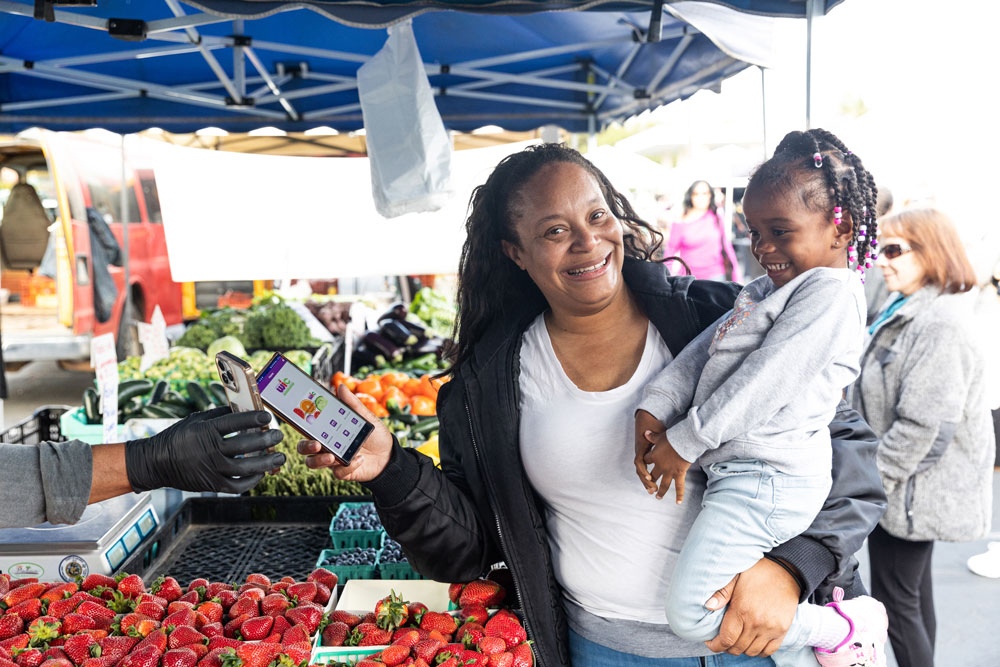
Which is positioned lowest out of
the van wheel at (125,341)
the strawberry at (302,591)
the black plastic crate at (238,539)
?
the van wheel at (125,341)

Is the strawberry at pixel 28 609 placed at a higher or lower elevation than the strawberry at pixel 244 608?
higher

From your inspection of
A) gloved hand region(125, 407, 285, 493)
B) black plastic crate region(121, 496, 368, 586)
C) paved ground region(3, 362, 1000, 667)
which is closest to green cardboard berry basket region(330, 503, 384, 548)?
black plastic crate region(121, 496, 368, 586)

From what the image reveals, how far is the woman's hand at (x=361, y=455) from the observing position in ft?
5.17

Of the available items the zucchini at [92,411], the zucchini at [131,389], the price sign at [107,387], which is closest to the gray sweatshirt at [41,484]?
the price sign at [107,387]

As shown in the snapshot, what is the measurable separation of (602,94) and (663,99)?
3.05 ft

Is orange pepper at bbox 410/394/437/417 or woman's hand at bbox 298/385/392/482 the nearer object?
woman's hand at bbox 298/385/392/482

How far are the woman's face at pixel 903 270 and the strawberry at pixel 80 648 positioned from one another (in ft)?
10.4

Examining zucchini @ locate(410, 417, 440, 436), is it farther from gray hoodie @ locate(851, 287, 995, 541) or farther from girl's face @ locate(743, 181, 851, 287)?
girl's face @ locate(743, 181, 851, 287)

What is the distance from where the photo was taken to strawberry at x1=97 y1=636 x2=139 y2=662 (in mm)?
1730

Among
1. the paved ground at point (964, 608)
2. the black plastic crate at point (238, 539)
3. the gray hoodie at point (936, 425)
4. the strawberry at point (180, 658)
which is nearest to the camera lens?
the strawberry at point (180, 658)

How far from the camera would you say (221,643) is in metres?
1.76

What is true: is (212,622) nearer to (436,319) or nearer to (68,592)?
(68,592)

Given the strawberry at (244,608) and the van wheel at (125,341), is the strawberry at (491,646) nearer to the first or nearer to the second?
the strawberry at (244,608)

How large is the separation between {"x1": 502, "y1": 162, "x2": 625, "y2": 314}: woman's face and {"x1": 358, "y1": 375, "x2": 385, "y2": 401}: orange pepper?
2.92 meters
